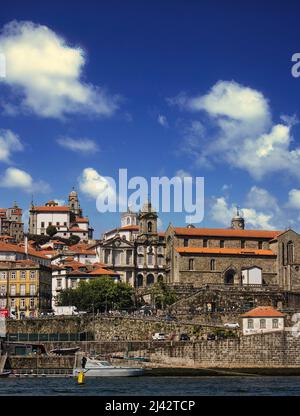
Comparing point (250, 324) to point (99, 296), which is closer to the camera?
point (250, 324)

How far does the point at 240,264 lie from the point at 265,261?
2963mm

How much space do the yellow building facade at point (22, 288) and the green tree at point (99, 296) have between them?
330cm

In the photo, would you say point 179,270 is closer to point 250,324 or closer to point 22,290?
point 22,290

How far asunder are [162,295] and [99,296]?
671cm

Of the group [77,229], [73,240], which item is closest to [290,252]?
[73,240]

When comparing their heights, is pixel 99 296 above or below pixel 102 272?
below

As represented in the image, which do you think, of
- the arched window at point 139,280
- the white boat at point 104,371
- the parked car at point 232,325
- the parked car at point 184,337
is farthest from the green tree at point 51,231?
the white boat at point 104,371

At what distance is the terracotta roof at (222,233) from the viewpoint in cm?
9119

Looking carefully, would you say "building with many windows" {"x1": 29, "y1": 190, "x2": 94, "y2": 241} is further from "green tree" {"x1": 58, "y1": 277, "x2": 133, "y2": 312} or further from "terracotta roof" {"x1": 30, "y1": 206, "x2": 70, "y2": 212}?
"green tree" {"x1": 58, "y1": 277, "x2": 133, "y2": 312}

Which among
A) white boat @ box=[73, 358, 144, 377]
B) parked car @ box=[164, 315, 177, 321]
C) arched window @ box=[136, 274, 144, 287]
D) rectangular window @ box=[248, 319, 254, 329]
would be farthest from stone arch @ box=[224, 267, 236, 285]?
white boat @ box=[73, 358, 144, 377]

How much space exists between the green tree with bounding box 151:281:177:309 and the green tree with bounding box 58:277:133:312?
2.73 meters

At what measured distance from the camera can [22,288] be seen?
83.4 metres

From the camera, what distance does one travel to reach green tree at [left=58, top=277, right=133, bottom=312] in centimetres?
7881
